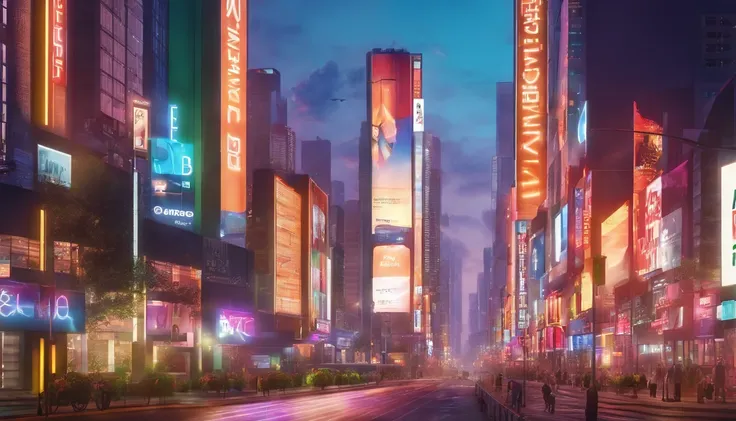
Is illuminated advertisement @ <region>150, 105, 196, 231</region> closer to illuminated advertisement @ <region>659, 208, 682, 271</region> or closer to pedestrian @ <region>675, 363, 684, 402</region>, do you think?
illuminated advertisement @ <region>659, 208, 682, 271</region>

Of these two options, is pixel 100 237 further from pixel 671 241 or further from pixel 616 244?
pixel 616 244

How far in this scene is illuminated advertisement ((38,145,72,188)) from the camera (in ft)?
207

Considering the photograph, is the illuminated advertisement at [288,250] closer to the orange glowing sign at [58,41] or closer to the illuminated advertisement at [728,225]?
the orange glowing sign at [58,41]

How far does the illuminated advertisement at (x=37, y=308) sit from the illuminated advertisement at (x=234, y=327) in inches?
1434

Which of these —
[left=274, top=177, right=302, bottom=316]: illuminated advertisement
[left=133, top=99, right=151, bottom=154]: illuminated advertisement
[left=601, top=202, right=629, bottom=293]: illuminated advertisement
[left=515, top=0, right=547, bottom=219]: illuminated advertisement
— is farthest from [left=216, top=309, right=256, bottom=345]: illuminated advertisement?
[left=515, top=0, right=547, bottom=219]: illuminated advertisement

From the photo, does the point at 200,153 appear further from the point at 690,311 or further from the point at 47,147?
the point at 690,311

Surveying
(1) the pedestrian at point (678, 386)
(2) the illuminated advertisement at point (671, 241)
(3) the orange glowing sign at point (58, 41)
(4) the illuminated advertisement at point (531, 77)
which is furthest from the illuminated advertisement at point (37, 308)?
(4) the illuminated advertisement at point (531, 77)

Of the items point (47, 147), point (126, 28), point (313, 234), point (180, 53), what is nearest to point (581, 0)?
point (313, 234)

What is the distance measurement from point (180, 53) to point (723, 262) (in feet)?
211

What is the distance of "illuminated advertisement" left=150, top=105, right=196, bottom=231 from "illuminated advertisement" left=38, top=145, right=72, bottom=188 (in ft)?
89.5

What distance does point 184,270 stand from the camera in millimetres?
94062

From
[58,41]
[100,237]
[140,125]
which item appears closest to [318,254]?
[140,125]

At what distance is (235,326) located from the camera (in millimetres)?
104812

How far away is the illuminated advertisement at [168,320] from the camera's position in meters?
84.6
